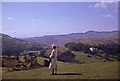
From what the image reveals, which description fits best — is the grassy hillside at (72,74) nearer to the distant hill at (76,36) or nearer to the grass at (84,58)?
the distant hill at (76,36)

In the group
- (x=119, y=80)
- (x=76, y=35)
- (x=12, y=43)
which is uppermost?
(x=76, y=35)

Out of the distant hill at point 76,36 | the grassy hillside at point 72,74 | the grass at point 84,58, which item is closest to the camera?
the grassy hillside at point 72,74

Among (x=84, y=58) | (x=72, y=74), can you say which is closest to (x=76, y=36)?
(x=84, y=58)

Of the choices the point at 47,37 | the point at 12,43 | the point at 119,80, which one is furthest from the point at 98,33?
the point at 119,80

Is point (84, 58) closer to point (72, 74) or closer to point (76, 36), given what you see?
point (76, 36)

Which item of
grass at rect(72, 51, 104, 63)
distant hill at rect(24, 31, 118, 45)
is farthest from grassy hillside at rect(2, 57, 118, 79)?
grass at rect(72, 51, 104, 63)

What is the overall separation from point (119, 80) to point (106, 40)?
3247cm

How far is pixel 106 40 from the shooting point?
3891 cm

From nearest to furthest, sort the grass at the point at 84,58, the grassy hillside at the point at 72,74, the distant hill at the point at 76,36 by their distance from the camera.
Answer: the grassy hillside at the point at 72,74 → the distant hill at the point at 76,36 → the grass at the point at 84,58

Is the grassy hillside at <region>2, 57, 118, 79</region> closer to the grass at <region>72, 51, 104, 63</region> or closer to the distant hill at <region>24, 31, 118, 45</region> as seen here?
the distant hill at <region>24, 31, 118, 45</region>

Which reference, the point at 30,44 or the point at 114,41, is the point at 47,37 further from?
the point at 114,41

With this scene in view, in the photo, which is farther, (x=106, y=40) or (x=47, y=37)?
(x=106, y=40)

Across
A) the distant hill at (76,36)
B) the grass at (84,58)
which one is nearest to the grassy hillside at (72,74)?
the distant hill at (76,36)

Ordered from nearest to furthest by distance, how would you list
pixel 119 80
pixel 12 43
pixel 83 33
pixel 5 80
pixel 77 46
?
1. pixel 119 80
2. pixel 5 80
3. pixel 12 43
4. pixel 83 33
5. pixel 77 46
